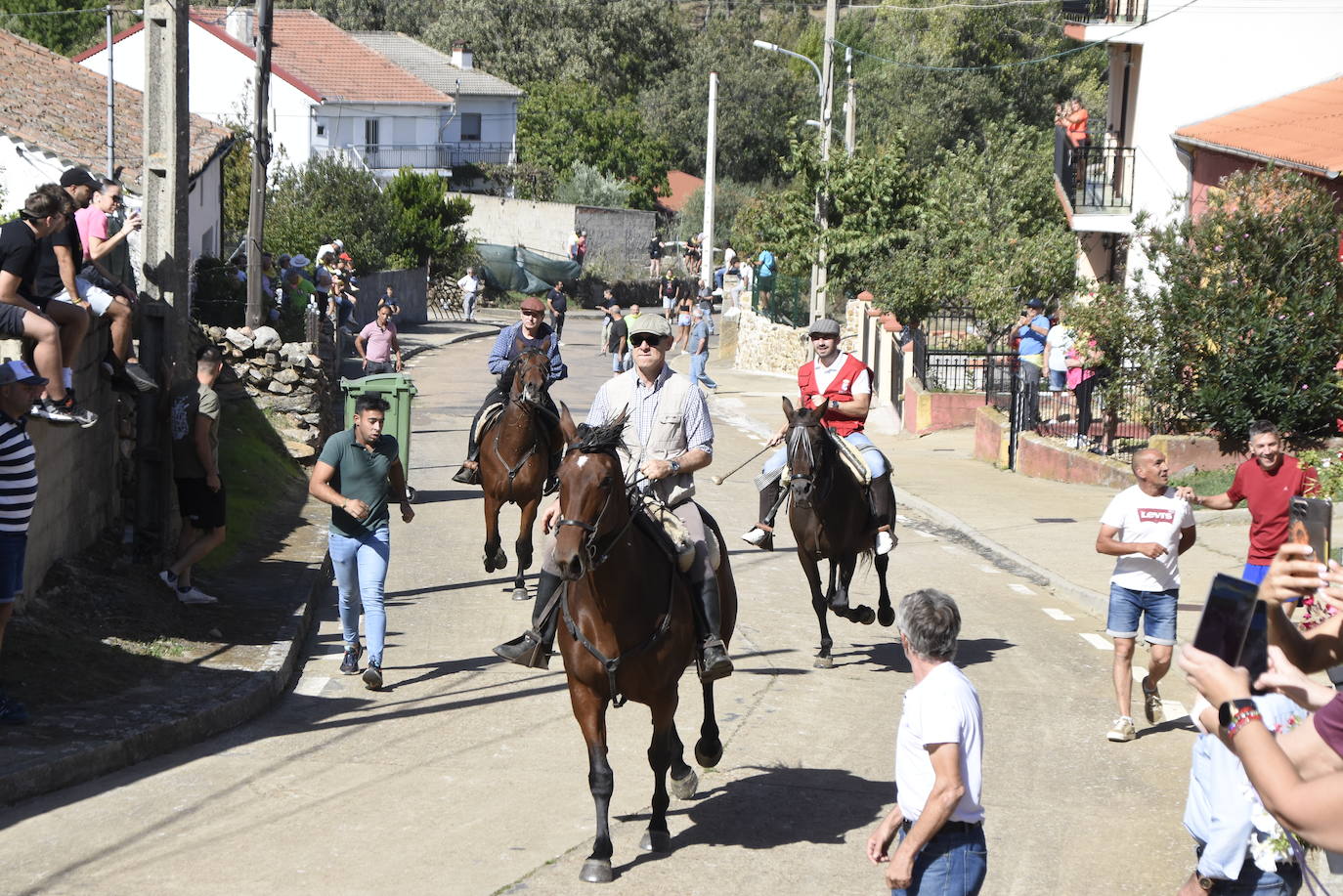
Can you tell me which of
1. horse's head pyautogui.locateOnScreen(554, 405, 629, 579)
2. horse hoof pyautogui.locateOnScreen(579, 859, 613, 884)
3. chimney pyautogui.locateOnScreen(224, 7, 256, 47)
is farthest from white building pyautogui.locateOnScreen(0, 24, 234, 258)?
chimney pyautogui.locateOnScreen(224, 7, 256, 47)

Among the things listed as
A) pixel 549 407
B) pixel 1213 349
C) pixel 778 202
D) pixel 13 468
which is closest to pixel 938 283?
pixel 1213 349

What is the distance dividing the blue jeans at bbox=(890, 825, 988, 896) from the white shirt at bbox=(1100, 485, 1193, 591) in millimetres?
5061

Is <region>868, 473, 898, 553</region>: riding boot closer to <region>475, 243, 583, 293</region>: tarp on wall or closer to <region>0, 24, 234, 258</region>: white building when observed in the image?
<region>0, 24, 234, 258</region>: white building

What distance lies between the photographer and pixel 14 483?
9016mm

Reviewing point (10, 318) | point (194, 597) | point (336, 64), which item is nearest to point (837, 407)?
point (194, 597)

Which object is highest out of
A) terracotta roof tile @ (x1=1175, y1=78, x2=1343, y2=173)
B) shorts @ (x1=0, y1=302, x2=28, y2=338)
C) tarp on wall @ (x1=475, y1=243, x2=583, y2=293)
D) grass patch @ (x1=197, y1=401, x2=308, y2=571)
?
terracotta roof tile @ (x1=1175, y1=78, x2=1343, y2=173)

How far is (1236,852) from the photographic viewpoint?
219 inches

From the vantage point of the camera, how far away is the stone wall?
37.8 meters

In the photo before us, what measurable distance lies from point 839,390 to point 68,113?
25.0 metres

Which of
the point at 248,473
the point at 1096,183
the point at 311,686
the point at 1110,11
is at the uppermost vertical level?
the point at 1110,11

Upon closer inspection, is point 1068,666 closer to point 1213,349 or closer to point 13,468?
point 13,468

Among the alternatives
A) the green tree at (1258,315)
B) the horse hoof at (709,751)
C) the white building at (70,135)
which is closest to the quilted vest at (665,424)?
the horse hoof at (709,751)

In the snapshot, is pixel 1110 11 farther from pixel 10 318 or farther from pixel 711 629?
pixel 711 629

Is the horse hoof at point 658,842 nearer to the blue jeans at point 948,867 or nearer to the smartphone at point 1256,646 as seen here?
the blue jeans at point 948,867
